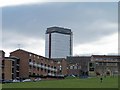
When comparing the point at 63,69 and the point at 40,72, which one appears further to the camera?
the point at 63,69

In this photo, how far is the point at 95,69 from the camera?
173875mm

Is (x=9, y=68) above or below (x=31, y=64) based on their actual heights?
below

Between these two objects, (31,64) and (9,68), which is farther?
(31,64)

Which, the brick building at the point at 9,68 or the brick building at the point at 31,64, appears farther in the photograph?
the brick building at the point at 31,64

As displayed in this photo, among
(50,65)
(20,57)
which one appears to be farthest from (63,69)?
(20,57)

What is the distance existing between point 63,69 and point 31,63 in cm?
3517

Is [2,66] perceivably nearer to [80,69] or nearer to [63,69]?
[63,69]

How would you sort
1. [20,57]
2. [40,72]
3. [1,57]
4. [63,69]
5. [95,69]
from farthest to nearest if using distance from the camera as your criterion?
[95,69] → [63,69] → [40,72] → [20,57] → [1,57]

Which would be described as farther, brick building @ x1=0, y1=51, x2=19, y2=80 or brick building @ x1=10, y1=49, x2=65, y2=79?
brick building @ x1=10, y1=49, x2=65, y2=79

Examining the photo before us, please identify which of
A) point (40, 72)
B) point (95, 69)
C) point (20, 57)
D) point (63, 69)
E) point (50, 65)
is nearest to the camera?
point (20, 57)

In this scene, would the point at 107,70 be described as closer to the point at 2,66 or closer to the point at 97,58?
the point at 97,58

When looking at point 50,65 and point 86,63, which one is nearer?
point 50,65

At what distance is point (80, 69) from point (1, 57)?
244 ft

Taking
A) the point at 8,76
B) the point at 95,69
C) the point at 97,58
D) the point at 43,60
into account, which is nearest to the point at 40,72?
the point at 43,60
